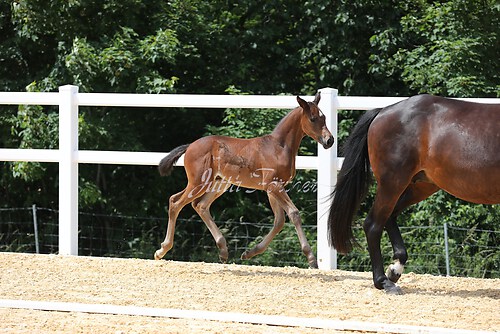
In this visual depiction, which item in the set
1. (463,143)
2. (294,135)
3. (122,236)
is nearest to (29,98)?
(294,135)

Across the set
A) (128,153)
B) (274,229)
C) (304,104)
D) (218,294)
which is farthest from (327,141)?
(128,153)

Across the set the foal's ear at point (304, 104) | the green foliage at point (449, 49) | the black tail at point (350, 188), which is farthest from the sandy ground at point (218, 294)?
the green foliage at point (449, 49)

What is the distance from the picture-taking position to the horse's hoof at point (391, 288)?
6693 millimetres

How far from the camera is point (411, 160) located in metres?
6.73

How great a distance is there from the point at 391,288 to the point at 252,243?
14.1ft

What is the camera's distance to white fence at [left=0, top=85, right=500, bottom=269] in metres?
8.15

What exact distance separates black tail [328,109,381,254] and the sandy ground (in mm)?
416

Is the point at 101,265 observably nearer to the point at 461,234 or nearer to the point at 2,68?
the point at 461,234

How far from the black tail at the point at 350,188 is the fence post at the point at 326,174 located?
37.6 inches

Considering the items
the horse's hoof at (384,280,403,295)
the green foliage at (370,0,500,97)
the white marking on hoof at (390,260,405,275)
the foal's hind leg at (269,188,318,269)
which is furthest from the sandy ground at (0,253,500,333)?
the green foliage at (370,0,500,97)

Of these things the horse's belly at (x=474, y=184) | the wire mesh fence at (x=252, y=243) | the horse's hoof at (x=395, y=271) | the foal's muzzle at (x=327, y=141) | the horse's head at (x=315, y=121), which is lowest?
the wire mesh fence at (x=252, y=243)

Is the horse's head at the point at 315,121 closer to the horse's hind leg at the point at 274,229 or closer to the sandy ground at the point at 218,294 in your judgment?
the horse's hind leg at the point at 274,229

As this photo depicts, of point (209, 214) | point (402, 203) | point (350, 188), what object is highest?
point (350, 188)

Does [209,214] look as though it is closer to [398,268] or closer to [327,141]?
[327,141]
